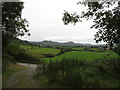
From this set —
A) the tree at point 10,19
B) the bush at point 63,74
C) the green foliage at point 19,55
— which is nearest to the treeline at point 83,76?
the bush at point 63,74

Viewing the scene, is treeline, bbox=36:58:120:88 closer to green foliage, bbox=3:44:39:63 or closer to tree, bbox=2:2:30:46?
tree, bbox=2:2:30:46

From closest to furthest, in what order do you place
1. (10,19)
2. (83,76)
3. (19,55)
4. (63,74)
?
(83,76), (63,74), (10,19), (19,55)

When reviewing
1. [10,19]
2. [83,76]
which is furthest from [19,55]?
[83,76]

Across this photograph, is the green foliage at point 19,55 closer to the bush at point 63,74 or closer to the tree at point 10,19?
the tree at point 10,19

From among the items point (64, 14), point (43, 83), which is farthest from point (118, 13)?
point (43, 83)

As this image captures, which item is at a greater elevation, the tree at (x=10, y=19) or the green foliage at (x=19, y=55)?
the tree at (x=10, y=19)

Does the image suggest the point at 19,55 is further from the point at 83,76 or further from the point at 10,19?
the point at 83,76

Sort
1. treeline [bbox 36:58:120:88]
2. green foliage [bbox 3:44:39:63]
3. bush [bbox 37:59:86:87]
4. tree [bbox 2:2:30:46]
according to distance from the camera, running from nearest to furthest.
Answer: treeline [bbox 36:58:120:88] → bush [bbox 37:59:86:87] → tree [bbox 2:2:30:46] → green foliage [bbox 3:44:39:63]

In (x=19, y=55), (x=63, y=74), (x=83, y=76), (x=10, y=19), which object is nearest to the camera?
(x=83, y=76)

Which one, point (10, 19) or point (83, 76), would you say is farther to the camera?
point (10, 19)

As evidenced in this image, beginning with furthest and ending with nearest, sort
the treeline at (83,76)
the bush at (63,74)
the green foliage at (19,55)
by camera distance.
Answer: the green foliage at (19,55), the bush at (63,74), the treeline at (83,76)

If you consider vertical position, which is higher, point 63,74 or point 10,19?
point 10,19

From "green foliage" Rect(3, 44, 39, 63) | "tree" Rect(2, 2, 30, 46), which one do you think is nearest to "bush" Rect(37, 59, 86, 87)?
"tree" Rect(2, 2, 30, 46)

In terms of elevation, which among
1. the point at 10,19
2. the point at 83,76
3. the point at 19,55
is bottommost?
the point at 19,55
